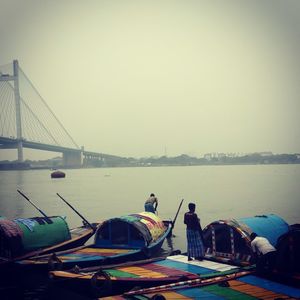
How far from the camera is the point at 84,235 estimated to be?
1617 cm

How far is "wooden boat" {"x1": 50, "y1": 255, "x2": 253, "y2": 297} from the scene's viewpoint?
9.84 metres

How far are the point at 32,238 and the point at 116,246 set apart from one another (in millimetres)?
2814

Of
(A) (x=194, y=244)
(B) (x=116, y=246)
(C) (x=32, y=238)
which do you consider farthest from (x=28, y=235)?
(A) (x=194, y=244)

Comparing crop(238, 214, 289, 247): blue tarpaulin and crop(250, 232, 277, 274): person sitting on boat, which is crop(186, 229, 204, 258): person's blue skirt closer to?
crop(238, 214, 289, 247): blue tarpaulin

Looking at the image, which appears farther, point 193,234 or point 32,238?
point 32,238

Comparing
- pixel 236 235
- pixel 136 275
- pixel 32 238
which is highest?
pixel 236 235

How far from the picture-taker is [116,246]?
1376 centimetres

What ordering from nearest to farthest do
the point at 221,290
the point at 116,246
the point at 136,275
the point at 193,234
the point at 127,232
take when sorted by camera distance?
the point at 221,290, the point at 136,275, the point at 193,234, the point at 116,246, the point at 127,232

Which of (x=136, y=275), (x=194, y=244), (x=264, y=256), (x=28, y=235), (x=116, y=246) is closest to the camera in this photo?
(x=264, y=256)

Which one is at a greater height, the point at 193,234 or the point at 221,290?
the point at 193,234

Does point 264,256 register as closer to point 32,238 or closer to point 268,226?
point 268,226

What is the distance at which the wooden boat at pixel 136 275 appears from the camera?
32.3ft

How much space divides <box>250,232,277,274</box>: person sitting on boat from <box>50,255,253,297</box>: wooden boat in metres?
0.38

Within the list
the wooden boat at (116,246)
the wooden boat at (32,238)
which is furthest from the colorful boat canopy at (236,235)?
the wooden boat at (32,238)
